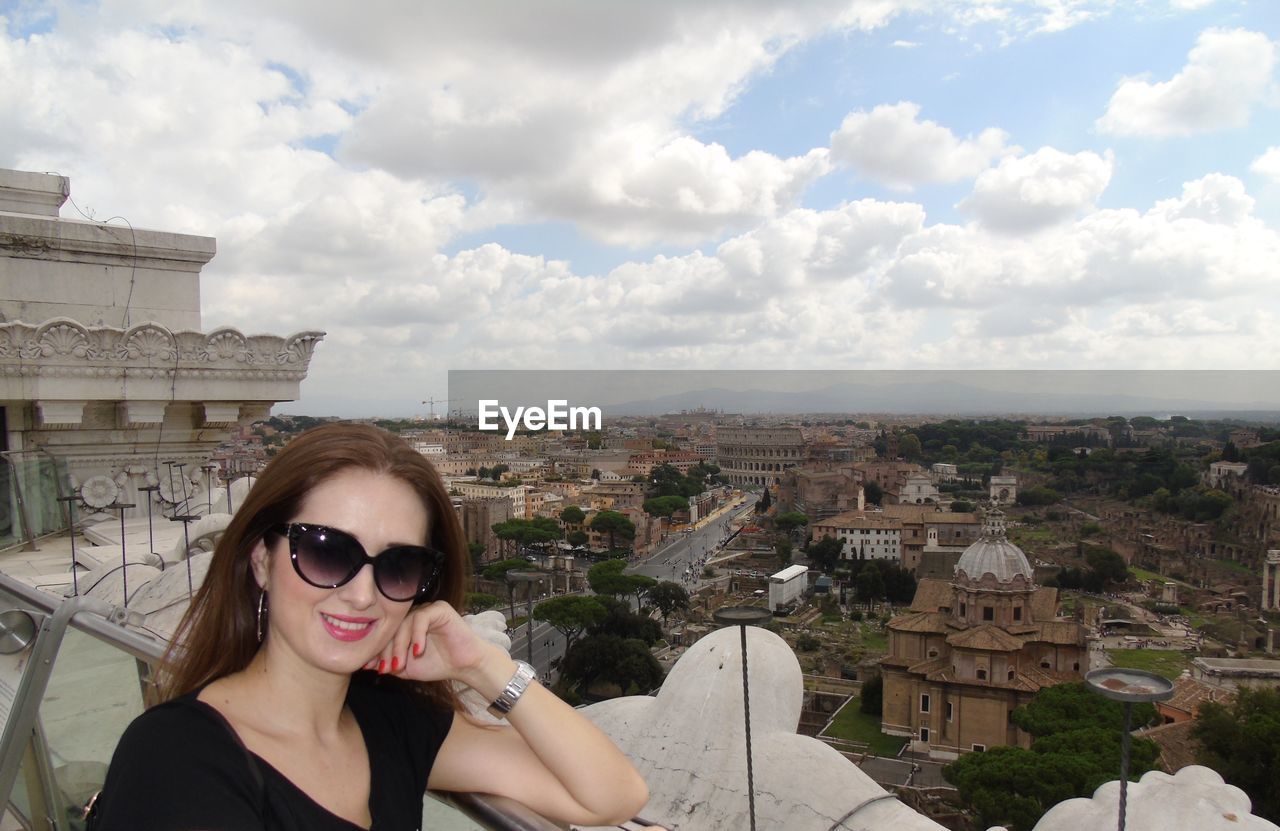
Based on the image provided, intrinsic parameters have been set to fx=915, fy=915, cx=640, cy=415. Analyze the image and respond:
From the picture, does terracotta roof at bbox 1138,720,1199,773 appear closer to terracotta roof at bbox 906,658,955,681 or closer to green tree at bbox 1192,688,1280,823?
green tree at bbox 1192,688,1280,823

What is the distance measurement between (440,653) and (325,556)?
16 centimetres

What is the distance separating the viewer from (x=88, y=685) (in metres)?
1.09

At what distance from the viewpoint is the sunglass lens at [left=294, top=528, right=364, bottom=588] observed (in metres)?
0.75

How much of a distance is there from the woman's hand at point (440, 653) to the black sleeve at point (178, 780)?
0.19 m

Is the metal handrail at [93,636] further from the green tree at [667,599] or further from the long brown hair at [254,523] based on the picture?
the green tree at [667,599]

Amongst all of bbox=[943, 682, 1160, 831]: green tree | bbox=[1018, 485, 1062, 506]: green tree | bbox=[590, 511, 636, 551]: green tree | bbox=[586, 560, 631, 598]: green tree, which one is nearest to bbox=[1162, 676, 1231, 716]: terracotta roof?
bbox=[943, 682, 1160, 831]: green tree

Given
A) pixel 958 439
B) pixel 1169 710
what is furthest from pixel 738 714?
pixel 958 439

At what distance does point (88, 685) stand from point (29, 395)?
1.85 m

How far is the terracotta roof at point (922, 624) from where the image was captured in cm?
1595

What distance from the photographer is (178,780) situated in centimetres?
60

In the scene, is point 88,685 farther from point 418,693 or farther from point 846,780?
point 846,780

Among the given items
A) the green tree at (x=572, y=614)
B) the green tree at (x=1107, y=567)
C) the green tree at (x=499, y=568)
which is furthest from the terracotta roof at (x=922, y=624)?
the green tree at (x=1107, y=567)

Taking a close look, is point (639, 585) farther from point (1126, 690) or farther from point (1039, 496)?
point (1039, 496)

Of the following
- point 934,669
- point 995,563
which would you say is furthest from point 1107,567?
point 934,669
